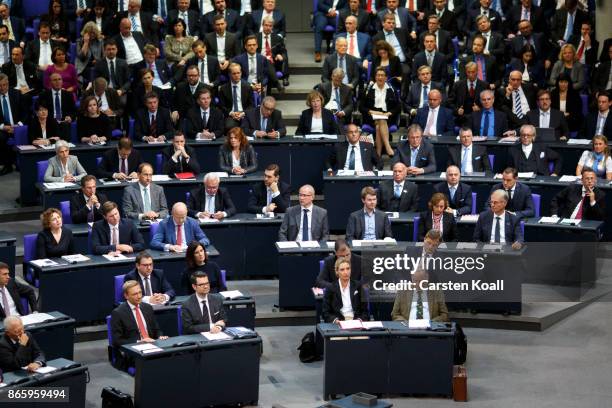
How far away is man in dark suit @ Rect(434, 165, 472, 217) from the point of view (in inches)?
544

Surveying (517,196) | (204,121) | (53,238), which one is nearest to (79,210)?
(53,238)

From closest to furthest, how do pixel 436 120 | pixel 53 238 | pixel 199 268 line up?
pixel 199 268 → pixel 53 238 → pixel 436 120

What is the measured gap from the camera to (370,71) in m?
17.0

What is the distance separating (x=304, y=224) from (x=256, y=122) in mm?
2792

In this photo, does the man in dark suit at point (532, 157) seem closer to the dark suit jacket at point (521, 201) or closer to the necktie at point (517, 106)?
the dark suit jacket at point (521, 201)

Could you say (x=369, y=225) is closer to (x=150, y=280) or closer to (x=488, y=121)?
(x=150, y=280)

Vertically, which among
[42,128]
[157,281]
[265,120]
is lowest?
[157,281]

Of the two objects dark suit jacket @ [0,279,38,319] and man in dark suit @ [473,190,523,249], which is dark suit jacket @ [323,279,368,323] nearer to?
man in dark suit @ [473,190,523,249]

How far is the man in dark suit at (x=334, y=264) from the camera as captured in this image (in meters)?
12.2

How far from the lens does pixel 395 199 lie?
14117 millimetres

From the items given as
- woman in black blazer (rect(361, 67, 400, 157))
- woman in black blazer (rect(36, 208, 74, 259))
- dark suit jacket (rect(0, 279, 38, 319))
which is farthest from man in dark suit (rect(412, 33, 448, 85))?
dark suit jacket (rect(0, 279, 38, 319))

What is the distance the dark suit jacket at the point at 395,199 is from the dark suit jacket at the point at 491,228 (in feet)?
3.41

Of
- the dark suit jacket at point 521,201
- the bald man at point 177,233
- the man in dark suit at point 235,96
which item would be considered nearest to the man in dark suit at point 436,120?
the man in dark suit at point 235,96

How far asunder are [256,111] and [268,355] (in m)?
4.54
